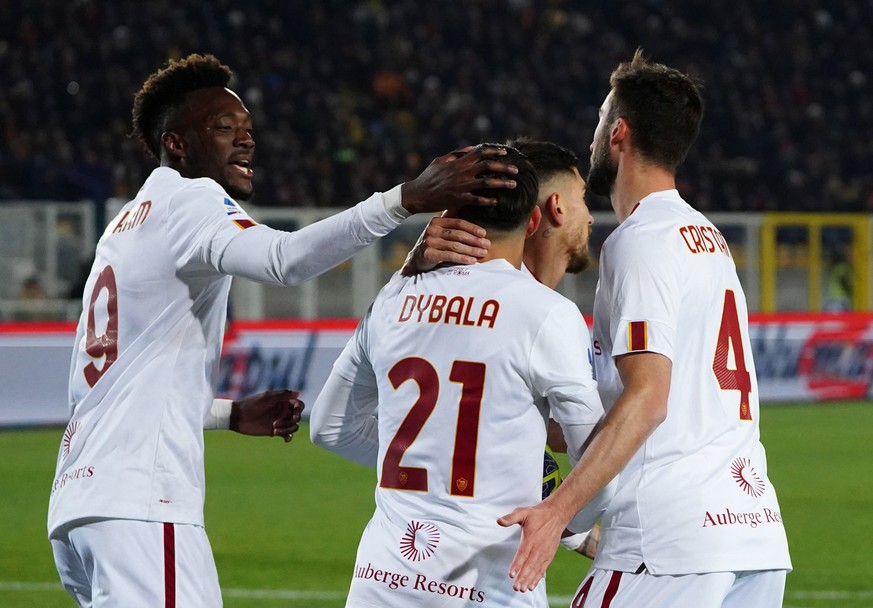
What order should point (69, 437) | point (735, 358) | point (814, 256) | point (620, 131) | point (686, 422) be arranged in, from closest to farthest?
point (686, 422) → point (735, 358) → point (620, 131) → point (69, 437) → point (814, 256)

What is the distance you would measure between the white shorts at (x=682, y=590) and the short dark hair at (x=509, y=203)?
0.88 metres

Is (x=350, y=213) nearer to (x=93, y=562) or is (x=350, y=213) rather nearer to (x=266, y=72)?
(x=93, y=562)

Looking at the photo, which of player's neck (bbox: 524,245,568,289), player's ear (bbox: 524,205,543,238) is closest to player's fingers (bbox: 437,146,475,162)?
player's ear (bbox: 524,205,543,238)

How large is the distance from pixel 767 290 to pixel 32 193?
10142mm

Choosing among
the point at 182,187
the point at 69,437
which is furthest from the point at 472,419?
the point at 69,437

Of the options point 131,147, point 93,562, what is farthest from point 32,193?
point 93,562

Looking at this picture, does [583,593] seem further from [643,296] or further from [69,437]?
[69,437]

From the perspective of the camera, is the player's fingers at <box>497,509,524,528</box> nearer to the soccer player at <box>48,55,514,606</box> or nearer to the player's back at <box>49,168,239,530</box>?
the soccer player at <box>48,55,514,606</box>

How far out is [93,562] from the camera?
3.43m

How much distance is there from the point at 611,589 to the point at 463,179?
3.40 feet

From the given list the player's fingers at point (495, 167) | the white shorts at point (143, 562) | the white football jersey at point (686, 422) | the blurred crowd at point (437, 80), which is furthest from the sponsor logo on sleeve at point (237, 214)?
the blurred crowd at point (437, 80)

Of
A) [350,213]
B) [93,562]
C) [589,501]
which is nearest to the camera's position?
[589,501]

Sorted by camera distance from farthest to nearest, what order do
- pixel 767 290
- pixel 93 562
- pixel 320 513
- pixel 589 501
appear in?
pixel 767 290 → pixel 320 513 → pixel 93 562 → pixel 589 501

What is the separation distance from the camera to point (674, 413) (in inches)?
124
